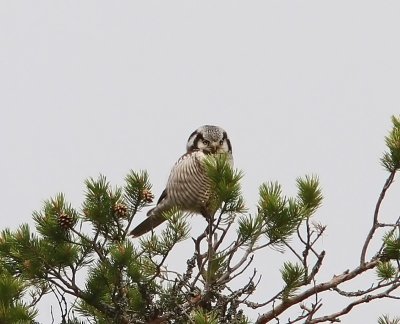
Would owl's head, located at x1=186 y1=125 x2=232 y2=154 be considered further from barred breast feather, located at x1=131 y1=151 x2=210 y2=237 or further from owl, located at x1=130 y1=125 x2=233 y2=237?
barred breast feather, located at x1=131 y1=151 x2=210 y2=237

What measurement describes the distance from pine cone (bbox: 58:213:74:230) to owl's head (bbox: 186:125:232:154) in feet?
7.94

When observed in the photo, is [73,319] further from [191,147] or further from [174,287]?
[191,147]

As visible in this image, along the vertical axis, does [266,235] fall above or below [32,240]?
below

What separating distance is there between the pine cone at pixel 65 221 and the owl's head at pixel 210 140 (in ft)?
7.94

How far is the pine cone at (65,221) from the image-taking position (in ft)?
13.5

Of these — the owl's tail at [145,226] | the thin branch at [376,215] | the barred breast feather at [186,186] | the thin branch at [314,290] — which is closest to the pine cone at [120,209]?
the thin branch at [314,290]

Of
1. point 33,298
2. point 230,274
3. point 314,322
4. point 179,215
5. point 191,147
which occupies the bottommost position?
point 314,322

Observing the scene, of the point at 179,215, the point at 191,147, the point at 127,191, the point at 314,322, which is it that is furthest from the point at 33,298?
the point at 191,147

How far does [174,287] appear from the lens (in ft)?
13.3

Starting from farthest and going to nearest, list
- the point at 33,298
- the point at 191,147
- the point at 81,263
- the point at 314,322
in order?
the point at 191,147, the point at 33,298, the point at 81,263, the point at 314,322

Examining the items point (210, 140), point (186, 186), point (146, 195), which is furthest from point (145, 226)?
point (146, 195)

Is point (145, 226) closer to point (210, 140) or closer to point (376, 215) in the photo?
point (210, 140)

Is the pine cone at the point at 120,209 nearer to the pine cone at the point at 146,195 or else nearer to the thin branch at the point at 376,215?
the pine cone at the point at 146,195

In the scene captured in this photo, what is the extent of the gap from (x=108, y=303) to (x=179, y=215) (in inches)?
24.0
